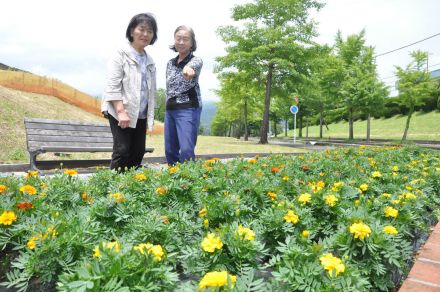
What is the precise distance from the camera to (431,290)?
1826mm

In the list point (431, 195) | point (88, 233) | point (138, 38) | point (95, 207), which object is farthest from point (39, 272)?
point (431, 195)

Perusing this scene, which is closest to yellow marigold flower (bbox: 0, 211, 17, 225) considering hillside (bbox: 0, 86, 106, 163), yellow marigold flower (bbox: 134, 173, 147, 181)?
yellow marigold flower (bbox: 134, 173, 147, 181)

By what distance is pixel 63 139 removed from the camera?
6660 millimetres

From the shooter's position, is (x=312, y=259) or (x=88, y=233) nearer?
(x=312, y=259)

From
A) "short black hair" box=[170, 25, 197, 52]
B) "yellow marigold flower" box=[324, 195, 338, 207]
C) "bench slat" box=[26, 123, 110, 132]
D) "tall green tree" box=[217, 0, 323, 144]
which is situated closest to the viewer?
"yellow marigold flower" box=[324, 195, 338, 207]

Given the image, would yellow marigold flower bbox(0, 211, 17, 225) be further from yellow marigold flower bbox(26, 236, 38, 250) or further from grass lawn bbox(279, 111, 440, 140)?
grass lawn bbox(279, 111, 440, 140)

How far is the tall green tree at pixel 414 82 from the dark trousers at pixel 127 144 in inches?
997

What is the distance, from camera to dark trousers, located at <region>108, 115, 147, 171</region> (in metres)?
3.97

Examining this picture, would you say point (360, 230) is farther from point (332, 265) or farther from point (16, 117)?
point (16, 117)

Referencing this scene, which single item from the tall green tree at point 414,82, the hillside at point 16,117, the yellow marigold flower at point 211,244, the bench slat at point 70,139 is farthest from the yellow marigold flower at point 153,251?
the tall green tree at point 414,82

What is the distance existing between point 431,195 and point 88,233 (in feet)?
11.2

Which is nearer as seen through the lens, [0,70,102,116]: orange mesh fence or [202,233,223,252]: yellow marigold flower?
[202,233,223,252]: yellow marigold flower

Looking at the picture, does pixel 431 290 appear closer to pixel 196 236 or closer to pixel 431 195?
pixel 196 236

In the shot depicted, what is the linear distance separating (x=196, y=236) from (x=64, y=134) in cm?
548
